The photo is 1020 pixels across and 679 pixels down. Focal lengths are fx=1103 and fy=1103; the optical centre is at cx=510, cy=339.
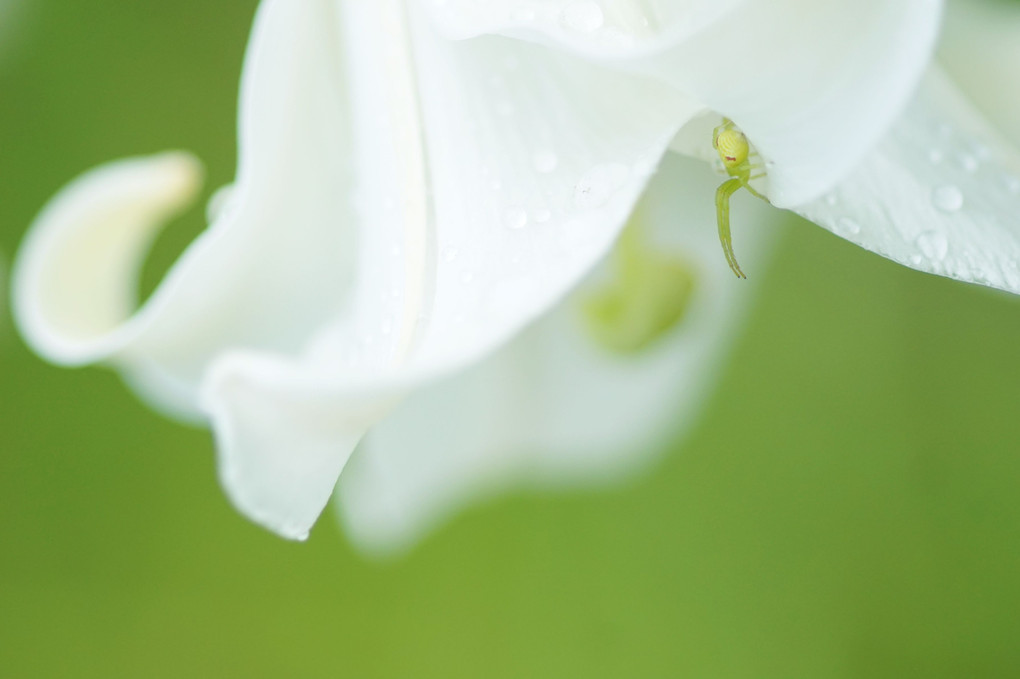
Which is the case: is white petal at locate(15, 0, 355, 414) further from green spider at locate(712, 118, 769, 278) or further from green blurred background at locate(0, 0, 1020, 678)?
green blurred background at locate(0, 0, 1020, 678)

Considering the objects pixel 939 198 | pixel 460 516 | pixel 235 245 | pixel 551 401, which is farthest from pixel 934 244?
pixel 460 516

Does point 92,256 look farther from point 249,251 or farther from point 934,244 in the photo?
point 934,244

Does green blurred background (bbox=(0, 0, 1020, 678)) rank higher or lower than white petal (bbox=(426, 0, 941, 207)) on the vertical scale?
lower

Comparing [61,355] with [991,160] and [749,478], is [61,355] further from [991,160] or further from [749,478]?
[749,478]

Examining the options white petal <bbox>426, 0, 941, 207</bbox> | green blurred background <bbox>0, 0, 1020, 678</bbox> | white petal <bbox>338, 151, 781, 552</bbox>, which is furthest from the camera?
green blurred background <bbox>0, 0, 1020, 678</bbox>

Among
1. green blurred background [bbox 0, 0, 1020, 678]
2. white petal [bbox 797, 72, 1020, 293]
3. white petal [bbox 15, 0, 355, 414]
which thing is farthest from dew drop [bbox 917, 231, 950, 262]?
green blurred background [bbox 0, 0, 1020, 678]

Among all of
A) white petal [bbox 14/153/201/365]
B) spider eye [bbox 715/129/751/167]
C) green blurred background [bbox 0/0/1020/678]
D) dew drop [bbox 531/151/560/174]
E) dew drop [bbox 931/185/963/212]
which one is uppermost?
spider eye [bbox 715/129/751/167]

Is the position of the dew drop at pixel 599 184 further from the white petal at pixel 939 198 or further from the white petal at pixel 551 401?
the white petal at pixel 551 401
